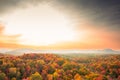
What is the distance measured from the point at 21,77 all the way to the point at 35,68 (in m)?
15.8

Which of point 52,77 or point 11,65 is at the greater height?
point 11,65

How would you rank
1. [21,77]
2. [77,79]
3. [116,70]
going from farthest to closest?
1. [116,70]
2. [21,77]
3. [77,79]

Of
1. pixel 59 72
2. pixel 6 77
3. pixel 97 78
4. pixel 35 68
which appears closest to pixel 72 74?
pixel 59 72

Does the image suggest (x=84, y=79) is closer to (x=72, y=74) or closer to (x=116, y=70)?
(x=72, y=74)

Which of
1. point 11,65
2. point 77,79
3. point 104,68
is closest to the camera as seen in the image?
point 77,79

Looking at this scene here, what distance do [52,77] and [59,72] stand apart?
5343 millimetres

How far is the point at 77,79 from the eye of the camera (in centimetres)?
8850

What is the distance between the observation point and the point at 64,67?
11388 cm

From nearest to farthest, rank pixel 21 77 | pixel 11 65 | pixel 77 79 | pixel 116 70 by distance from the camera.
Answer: pixel 77 79 < pixel 21 77 < pixel 11 65 < pixel 116 70

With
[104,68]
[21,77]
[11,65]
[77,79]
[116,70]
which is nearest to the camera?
[77,79]

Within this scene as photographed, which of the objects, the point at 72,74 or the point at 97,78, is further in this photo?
the point at 72,74

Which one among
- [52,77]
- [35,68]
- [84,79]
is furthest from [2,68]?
[84,79]

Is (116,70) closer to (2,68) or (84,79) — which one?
(84,79)

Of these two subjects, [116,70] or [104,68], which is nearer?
[116,70]
